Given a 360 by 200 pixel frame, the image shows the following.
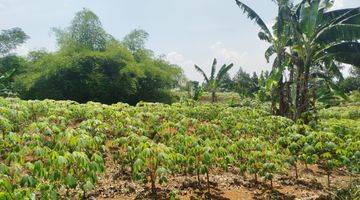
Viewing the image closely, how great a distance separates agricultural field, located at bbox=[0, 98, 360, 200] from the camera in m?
6.63

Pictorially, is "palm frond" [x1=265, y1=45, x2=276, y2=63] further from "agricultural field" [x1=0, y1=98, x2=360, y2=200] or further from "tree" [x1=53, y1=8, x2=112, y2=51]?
"tree" [x1=53, y1=8, x2=112, y2=51]

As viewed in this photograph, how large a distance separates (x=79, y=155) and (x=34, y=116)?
20.0ft

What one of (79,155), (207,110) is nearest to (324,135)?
(207,110)

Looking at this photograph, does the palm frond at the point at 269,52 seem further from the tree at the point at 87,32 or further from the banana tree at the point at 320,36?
the tree at the point at 87,32

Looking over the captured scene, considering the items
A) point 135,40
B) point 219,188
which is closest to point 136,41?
point 135,40

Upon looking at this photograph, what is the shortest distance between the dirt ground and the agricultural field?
0.08 ft

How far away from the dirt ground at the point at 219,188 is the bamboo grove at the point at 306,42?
18.3ft

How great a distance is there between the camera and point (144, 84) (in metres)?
30.5

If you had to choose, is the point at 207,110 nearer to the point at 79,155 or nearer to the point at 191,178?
the point at 191,178

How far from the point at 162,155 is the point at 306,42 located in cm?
1117

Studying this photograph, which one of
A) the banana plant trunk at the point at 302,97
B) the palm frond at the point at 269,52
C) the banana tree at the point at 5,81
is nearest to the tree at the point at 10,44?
the banana tree at the point at 5,81

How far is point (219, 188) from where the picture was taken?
33.6 ft

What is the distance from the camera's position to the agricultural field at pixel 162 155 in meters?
6.63

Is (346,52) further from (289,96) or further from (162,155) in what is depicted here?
(162,155)
